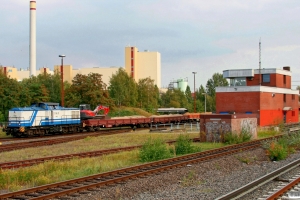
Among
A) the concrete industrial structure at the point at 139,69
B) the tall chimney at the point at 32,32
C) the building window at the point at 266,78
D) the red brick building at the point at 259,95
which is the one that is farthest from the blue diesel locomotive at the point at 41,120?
the concrete industrial structure at the point at 139,69

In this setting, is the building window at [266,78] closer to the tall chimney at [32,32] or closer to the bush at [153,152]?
the bush at [153,152]

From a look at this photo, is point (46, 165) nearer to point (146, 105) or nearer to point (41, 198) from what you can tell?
point (41, 198)

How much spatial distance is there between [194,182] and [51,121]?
2668 cm

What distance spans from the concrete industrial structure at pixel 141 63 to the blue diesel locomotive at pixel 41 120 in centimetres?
7407

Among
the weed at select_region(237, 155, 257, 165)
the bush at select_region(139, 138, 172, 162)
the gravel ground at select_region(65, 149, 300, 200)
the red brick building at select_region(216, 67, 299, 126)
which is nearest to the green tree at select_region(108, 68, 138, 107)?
the red brick building at select_region(216, 67, 299, 126)

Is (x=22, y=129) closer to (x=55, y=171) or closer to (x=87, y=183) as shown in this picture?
(x=55, y=171)

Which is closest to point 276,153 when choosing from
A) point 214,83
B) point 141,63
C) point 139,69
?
point 214,83

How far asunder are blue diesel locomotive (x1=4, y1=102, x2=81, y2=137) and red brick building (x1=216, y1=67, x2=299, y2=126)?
2142 centimetres

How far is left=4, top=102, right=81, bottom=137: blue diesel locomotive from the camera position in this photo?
34.4m

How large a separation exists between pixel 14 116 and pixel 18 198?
26.0 metres

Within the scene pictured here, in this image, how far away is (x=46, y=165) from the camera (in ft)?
51.0

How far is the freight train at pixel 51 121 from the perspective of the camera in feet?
113

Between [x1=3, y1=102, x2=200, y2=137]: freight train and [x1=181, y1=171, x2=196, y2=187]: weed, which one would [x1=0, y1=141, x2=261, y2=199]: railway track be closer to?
[x1=181, y1=171, x2=196, y2=187]: weed

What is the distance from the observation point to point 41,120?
36125mm
